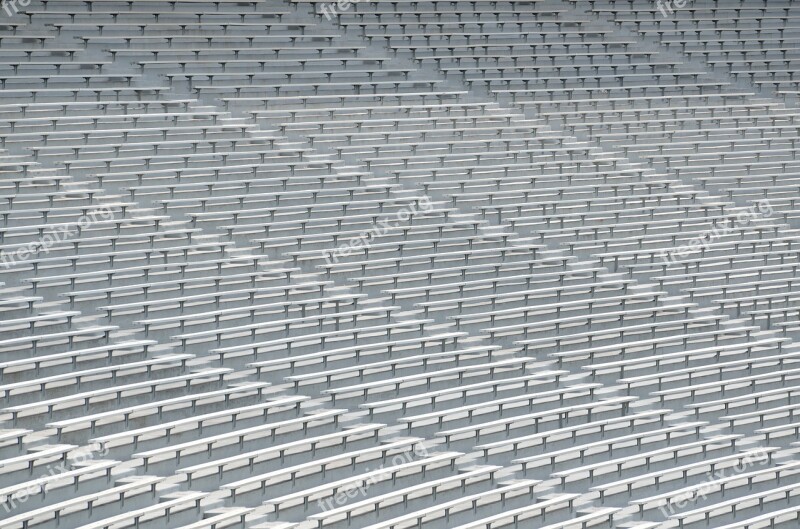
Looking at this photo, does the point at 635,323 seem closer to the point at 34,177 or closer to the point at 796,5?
the point at 34,177

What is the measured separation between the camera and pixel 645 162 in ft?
42.0

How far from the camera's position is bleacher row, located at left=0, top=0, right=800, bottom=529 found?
812cm

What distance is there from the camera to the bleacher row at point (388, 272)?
8117mm

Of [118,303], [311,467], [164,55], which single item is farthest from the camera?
[164,55]

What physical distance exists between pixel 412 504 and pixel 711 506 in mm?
2277

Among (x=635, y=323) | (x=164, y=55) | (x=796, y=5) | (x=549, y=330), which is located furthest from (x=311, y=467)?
(x=796, y=5)

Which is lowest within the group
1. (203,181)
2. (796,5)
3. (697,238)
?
(697,238)

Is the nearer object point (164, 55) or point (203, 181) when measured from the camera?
point (203, 181)

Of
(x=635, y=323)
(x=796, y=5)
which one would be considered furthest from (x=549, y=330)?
(x=796, y=5)

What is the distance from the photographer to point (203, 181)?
1049 cm

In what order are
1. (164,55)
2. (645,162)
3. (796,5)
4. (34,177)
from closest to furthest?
(34,177) → (164,55) → (645,162) → (796,5)

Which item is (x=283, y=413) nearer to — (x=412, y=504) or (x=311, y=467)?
(x=311, y=467)

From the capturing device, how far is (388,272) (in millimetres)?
10266

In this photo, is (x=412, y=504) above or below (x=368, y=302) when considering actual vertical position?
below
